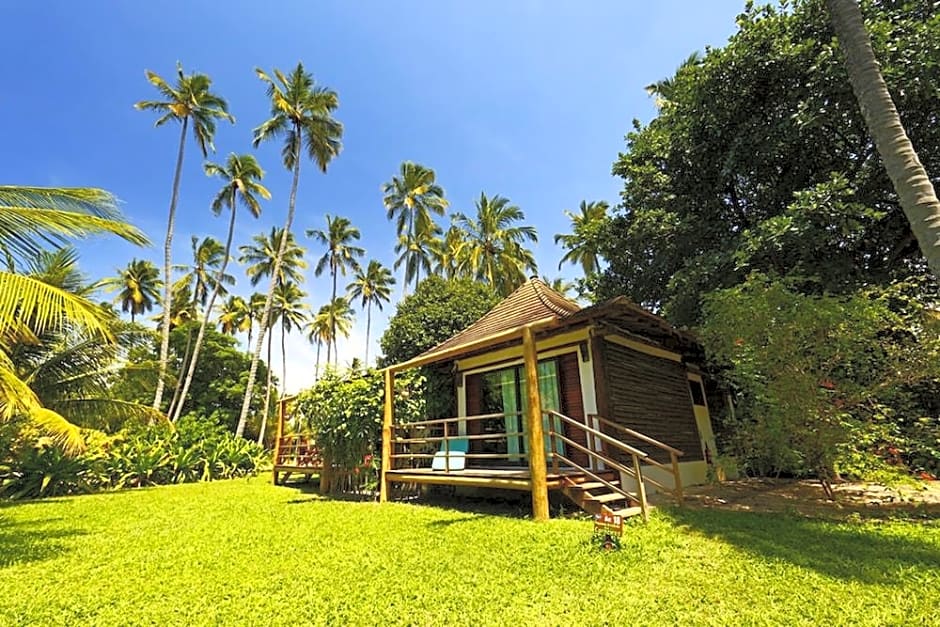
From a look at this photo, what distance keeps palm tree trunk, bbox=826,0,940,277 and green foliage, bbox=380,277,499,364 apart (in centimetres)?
1230

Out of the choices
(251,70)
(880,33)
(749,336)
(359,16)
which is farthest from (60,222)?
(251,70)

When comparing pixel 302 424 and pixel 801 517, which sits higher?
pixel 302 424

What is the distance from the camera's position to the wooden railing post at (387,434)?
28.7 ft

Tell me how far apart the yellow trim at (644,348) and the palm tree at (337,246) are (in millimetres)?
24612

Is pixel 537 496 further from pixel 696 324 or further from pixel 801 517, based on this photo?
pixel 696 324

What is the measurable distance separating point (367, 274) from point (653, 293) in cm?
2695

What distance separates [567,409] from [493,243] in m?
16.5

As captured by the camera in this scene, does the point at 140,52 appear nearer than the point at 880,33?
No

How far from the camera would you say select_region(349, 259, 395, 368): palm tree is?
35375 millimetres

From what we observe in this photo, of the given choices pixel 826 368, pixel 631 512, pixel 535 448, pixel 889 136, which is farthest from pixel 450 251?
pixel 889 136

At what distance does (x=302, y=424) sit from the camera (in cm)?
1162

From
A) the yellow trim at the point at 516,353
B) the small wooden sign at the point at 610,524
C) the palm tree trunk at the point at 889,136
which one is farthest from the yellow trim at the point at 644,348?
the palm tree trunk at the point at 889,136

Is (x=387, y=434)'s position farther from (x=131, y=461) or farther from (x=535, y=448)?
(x=131, y=461)

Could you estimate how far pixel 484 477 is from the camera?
23.7 feet
